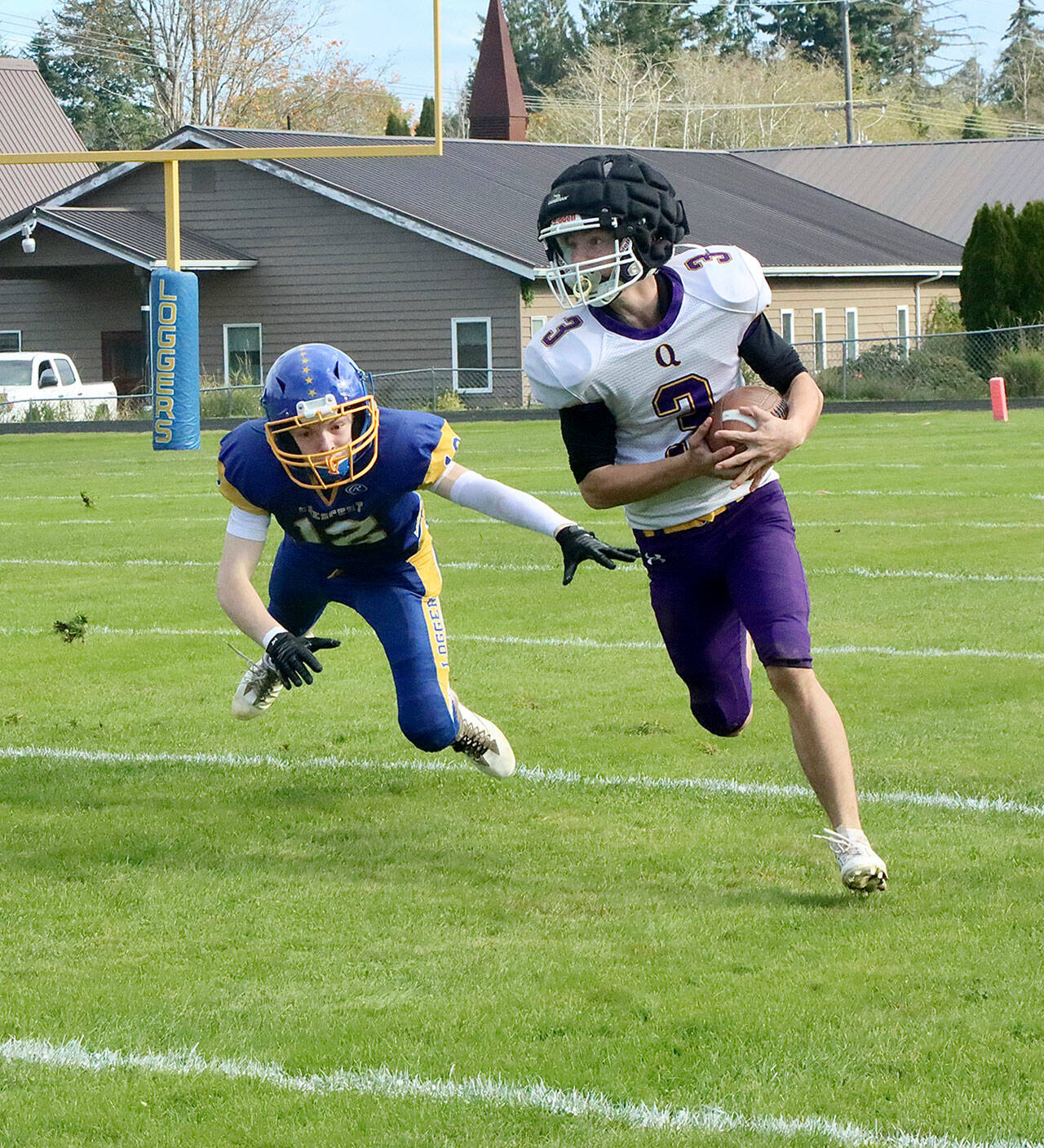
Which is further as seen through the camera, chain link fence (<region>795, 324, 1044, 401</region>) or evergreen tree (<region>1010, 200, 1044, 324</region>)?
evergreen tree (<region>1010, 200, 1044, 324</region>)

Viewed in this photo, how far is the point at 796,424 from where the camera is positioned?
15.4 feet

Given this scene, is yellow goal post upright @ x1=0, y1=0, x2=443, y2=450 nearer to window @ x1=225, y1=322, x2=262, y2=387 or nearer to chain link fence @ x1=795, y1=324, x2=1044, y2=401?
chain link fence @ x1=795, y1=324, x2=1044, y2=401

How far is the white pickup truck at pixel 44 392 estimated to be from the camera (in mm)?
29344

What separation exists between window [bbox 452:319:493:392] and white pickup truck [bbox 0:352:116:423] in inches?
240

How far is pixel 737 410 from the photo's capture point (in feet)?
15.4

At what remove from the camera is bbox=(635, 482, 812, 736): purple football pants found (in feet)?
15.4

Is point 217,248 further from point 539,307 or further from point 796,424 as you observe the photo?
point 796,424

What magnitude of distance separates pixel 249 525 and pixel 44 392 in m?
25.9

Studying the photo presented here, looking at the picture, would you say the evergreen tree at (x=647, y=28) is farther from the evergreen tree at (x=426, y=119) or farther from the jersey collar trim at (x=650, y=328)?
the jersey collar trim at (x=650, y=328)

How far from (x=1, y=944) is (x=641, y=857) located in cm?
172

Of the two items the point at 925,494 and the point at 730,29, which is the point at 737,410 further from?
the point at 730,29

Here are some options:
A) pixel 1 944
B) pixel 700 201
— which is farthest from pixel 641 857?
pixel 700 201

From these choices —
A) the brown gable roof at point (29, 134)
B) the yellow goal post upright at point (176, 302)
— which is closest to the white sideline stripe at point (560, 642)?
the yellow goal post upright at point (176, 302)

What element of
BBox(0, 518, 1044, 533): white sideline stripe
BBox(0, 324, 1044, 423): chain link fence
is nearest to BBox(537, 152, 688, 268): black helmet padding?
BBox(0, 518, 1044, 533): white sideline stripe
